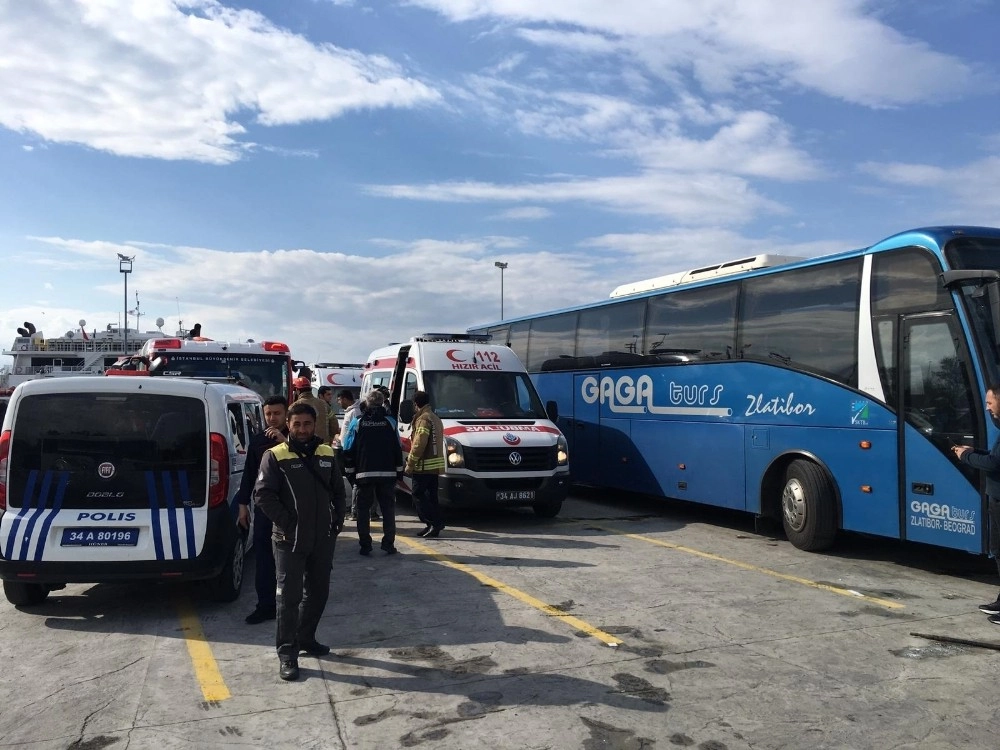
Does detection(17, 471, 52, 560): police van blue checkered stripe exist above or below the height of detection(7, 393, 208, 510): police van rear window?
below

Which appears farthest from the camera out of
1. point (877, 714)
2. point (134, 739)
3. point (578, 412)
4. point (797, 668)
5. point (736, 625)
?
point (578, 412)

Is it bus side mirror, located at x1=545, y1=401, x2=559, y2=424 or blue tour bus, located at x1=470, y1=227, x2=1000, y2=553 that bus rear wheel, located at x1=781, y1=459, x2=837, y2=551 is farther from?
bus side mirror, located at x1=545, y1=401, x2=559, y2=424

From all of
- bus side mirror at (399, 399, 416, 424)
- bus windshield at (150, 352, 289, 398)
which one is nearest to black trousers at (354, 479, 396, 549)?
bus side mirror at (399, 399, 416, 424)

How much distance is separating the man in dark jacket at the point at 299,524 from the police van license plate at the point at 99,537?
5.56 ft

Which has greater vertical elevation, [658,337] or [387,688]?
[658,337]

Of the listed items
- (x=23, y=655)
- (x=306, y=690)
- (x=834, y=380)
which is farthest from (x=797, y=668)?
(x=23, y=655)

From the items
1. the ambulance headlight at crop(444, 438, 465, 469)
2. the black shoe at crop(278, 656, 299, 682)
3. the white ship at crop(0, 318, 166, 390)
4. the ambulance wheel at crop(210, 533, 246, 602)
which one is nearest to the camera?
the black shoe at crop(278, 656, 299, 682)

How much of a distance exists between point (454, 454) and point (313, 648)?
5.79 meters

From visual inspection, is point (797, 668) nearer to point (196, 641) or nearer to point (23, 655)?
point (196, 641)

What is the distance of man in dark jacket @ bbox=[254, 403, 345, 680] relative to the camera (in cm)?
538

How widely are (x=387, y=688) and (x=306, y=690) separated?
49 cm

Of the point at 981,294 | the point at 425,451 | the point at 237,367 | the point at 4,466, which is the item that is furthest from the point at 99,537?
the point at 237,367

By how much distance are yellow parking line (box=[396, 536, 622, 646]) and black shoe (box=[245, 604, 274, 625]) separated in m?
2.07

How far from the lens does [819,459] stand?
378 inches
